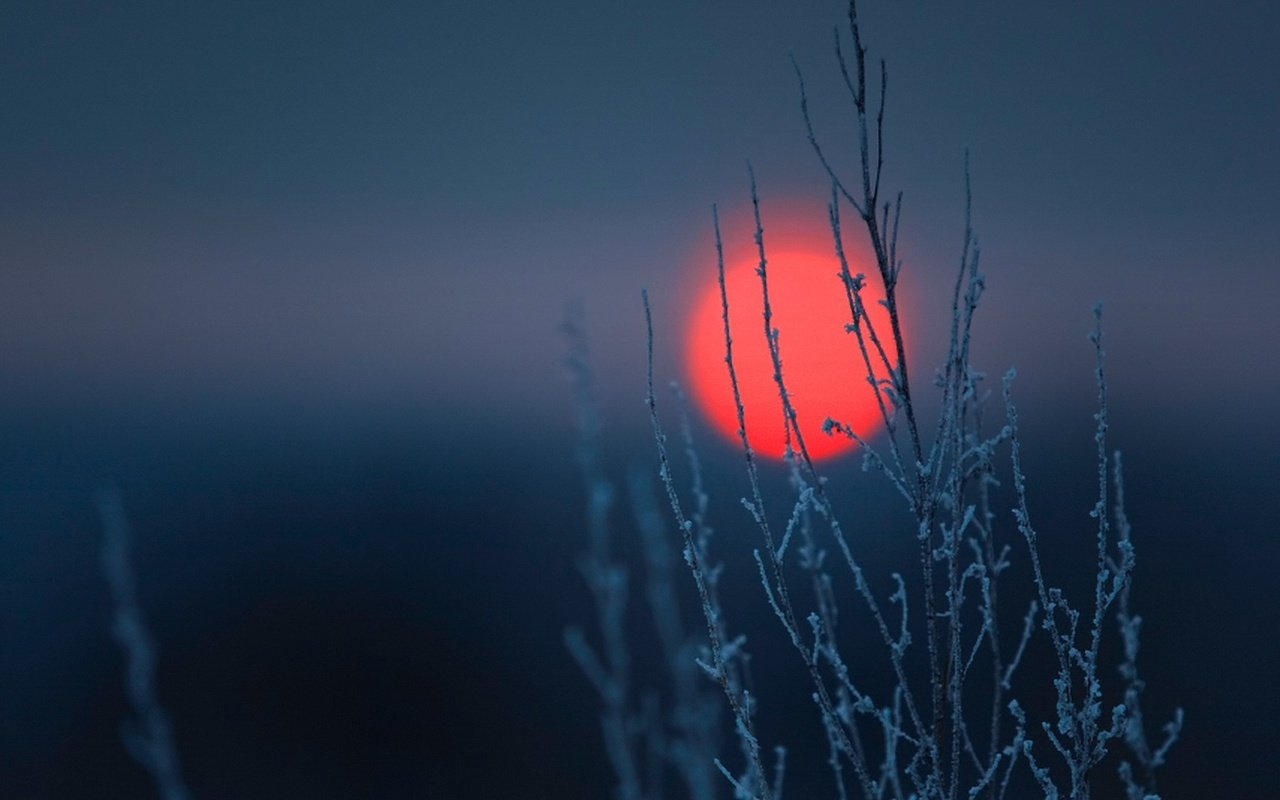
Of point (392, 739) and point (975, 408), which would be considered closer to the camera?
point (975, 408)

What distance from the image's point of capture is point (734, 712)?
2408 mm

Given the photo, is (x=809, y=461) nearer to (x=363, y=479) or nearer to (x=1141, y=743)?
(x=1141, y=743)

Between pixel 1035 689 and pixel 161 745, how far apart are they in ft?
102

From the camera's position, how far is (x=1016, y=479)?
7.42 feet

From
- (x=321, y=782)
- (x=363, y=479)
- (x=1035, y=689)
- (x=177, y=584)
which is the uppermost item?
(x=363, y=479)

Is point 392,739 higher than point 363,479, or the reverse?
point 363,479

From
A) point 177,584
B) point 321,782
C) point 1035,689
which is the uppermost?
point 177,584

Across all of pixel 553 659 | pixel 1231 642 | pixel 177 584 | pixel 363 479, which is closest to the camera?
pixel 1231 642

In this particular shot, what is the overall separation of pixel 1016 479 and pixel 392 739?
138 ft

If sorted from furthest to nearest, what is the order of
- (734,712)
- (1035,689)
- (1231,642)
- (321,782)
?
(321,782)
(1231,642)
(1035,689)
(734,712)

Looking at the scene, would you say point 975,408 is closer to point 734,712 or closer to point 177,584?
point 734,712

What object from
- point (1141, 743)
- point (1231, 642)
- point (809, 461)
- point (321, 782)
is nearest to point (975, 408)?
point (809, 461)

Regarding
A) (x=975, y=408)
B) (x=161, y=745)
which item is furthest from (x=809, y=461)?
(x=161, y=745)

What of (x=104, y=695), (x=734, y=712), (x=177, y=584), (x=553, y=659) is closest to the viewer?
(x=734, y=712)
